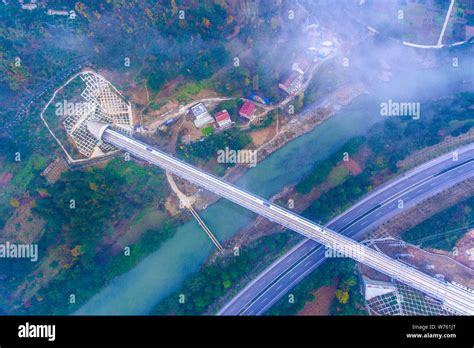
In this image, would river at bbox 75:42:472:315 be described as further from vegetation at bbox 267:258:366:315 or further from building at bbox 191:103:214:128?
vegetation at bbox 267:258:366:315

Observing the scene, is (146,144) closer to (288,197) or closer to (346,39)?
(288,197)

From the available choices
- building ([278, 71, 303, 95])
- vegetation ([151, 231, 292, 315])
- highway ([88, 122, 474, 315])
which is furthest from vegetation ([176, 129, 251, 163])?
vegetation ([151, 231, 292, 315])

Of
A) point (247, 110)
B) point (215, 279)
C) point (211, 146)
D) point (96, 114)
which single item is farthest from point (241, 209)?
point (96, 114)

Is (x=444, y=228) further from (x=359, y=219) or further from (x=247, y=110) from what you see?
(x=247, y=110)

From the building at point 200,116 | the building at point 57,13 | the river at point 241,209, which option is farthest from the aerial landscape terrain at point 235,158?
the building at point 200,116
